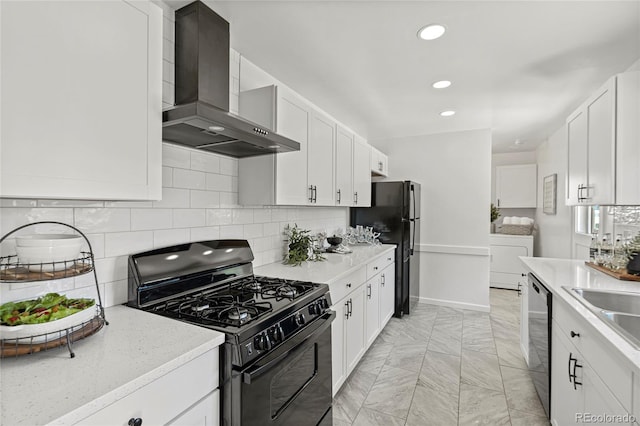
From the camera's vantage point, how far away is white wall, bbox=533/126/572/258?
4043mm

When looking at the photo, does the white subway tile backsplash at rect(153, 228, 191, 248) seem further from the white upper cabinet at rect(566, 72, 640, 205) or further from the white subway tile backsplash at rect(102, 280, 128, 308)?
the white upper cabinet at rect(566, 72, 640, 205)

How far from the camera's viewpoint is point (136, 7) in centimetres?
120

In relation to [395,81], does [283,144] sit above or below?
below

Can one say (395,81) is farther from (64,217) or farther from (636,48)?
(64,217)

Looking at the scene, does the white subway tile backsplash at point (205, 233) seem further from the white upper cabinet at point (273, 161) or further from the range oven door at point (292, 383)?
the range oven door at point (292, 383)

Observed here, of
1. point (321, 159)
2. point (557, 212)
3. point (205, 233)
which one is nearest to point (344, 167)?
point (321, 159)

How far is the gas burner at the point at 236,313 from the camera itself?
1272 mm

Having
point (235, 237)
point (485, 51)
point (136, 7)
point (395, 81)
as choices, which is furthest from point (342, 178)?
point (136, 7)

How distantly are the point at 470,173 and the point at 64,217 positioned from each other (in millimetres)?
4319

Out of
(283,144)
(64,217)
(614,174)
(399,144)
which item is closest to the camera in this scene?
(64,217)

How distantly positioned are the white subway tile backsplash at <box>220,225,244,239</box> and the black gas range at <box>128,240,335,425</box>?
86 mm

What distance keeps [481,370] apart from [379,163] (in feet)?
8.65

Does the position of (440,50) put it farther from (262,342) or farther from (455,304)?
(455,304)

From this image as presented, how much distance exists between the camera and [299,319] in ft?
4.98
